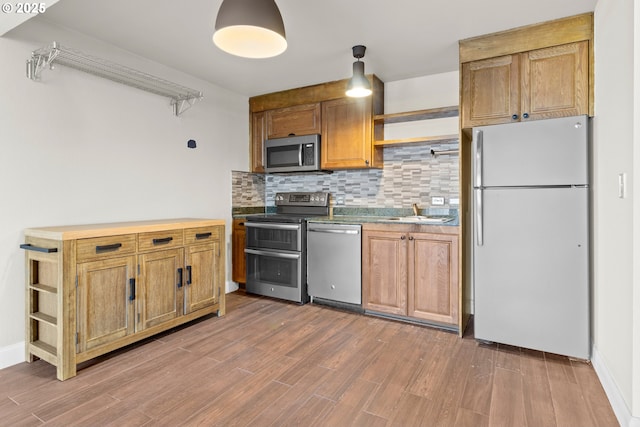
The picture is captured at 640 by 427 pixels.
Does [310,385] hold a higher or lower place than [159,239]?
lower

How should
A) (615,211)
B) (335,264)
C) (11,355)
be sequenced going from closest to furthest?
(615,211) < (11,355) < (335,264)

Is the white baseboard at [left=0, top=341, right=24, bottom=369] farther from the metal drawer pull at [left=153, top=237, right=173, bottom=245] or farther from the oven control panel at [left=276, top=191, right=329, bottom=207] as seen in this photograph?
the oven control panel at [left=276, top=191, right=329, bottom=207]

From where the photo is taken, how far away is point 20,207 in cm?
234

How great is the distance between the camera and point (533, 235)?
2.45 metres

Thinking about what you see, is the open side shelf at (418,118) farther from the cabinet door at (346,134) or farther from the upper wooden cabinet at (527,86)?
the upper wooden cabinet at (527,86)

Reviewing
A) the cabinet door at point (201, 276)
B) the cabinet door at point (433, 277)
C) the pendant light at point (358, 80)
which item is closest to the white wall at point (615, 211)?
the cabinet door at point (433, 277)

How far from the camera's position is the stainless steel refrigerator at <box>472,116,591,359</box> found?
91.5 inches

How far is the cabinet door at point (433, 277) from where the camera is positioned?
2875 mm

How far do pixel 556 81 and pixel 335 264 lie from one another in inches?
91.7

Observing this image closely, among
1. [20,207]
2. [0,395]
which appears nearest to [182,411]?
[0,395]

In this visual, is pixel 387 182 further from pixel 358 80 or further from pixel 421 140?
pixel 358 80

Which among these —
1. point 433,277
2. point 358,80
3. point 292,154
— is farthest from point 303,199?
point 433,277

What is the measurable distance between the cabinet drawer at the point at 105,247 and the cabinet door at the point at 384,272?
1.96m

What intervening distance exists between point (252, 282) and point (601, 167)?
10.7ft
